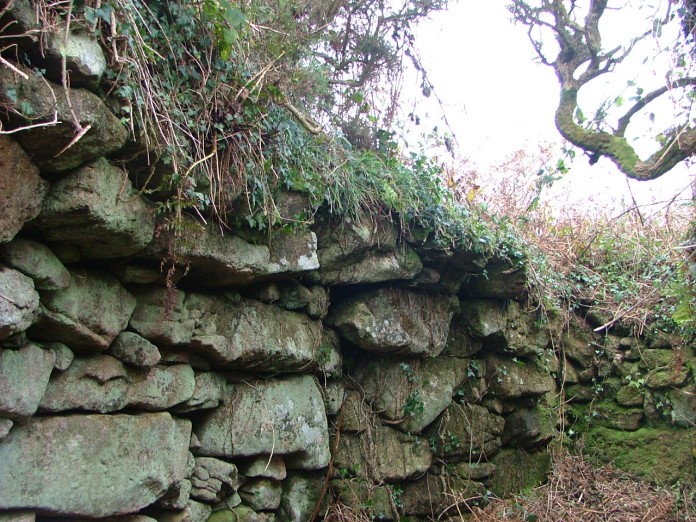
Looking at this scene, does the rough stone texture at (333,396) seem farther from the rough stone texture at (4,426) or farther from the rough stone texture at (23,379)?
the rough stone texture at (4,426)

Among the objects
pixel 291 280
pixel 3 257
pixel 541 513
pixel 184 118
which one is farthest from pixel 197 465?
pixel 541 513

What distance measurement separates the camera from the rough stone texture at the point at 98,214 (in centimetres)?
232

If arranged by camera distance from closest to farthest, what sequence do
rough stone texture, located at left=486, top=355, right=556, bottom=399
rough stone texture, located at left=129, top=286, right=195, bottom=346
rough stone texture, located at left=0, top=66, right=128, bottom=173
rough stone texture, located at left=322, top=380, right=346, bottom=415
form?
rough stone texture, located at left=0, top=66, right=128, bottom=173, rough stone texture, located at left=129, top=286, right=195, bottom=346, rough stone texture, located at left=322, top=380, right=346, bottom=415, rough stone texture, located at left=486, top=355, right=556, bottom=399

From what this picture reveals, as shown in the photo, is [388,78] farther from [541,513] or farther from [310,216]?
[541,513]

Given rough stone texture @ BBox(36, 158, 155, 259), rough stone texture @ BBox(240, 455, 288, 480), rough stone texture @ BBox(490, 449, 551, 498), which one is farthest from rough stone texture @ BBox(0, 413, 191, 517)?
rough stone texture @ BBox(490, 449, 551, 498)

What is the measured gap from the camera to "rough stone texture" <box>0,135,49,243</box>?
6.87 ft

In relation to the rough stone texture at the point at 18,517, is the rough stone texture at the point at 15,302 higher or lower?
higher

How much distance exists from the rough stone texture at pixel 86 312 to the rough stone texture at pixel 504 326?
3289 millimetres

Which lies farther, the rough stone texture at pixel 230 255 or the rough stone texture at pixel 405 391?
the rough stone texture at pixel 405 391

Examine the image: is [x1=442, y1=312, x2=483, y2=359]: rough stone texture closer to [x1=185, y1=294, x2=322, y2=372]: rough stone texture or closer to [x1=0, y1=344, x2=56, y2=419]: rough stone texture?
[x1=185, y1=294, x2=322, y2=372]: rough stone texture

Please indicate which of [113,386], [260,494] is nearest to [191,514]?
[260,494]

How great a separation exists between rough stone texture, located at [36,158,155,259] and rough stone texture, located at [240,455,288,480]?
1595 mm

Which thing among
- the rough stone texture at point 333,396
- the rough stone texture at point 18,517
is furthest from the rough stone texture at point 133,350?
the rough stone texture at point 333,396

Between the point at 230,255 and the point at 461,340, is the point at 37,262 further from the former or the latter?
the point at 461,340
